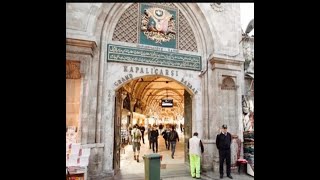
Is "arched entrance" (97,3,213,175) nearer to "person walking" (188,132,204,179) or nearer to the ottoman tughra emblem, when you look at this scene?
the ottoman tughra emblem

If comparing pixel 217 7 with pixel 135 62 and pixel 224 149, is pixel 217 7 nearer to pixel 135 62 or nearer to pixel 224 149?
pixel 135 62

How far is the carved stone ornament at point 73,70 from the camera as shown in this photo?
26.5 feet

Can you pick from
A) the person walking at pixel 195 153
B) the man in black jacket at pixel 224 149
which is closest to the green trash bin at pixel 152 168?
the person walking at pixel 195 153

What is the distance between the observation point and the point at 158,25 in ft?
31.9

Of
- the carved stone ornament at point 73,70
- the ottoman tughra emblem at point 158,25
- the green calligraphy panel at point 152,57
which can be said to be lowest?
the carved stone ornament at point 73,70

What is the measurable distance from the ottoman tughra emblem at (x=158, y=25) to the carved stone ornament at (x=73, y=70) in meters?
2.89

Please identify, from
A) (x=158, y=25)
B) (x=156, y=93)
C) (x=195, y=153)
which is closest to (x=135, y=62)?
(x=158, y=25)

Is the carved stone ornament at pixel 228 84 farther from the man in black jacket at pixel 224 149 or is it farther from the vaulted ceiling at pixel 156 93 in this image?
the man in black jacket at pixel 224 149

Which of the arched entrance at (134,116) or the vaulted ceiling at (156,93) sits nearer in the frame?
the arched entrance at (134,116)

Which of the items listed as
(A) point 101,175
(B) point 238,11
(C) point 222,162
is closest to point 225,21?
(B) point 238,11

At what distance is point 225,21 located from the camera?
34.9 feet
